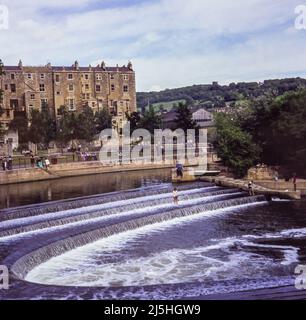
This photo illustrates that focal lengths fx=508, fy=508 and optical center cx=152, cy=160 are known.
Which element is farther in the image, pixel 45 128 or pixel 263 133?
pixel 45 128

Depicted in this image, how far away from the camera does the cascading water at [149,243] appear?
1374 cm

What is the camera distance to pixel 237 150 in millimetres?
32312

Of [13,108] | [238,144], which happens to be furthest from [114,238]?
[13,108]

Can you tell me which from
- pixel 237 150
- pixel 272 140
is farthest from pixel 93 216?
pixel 272 140

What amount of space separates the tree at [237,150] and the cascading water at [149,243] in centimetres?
581

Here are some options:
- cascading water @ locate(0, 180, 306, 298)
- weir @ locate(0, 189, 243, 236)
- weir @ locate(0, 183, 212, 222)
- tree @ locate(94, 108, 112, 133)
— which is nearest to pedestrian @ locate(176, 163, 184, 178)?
weir @ locate(0, 183, 212, 222)

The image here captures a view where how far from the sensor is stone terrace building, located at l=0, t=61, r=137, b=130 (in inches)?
2356

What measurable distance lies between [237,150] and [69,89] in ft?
120

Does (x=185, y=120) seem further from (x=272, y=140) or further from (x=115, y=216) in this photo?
(x=115, y=216)

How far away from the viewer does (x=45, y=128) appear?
49.7m

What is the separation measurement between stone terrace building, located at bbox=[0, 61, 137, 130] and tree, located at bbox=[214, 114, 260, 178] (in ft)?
101
